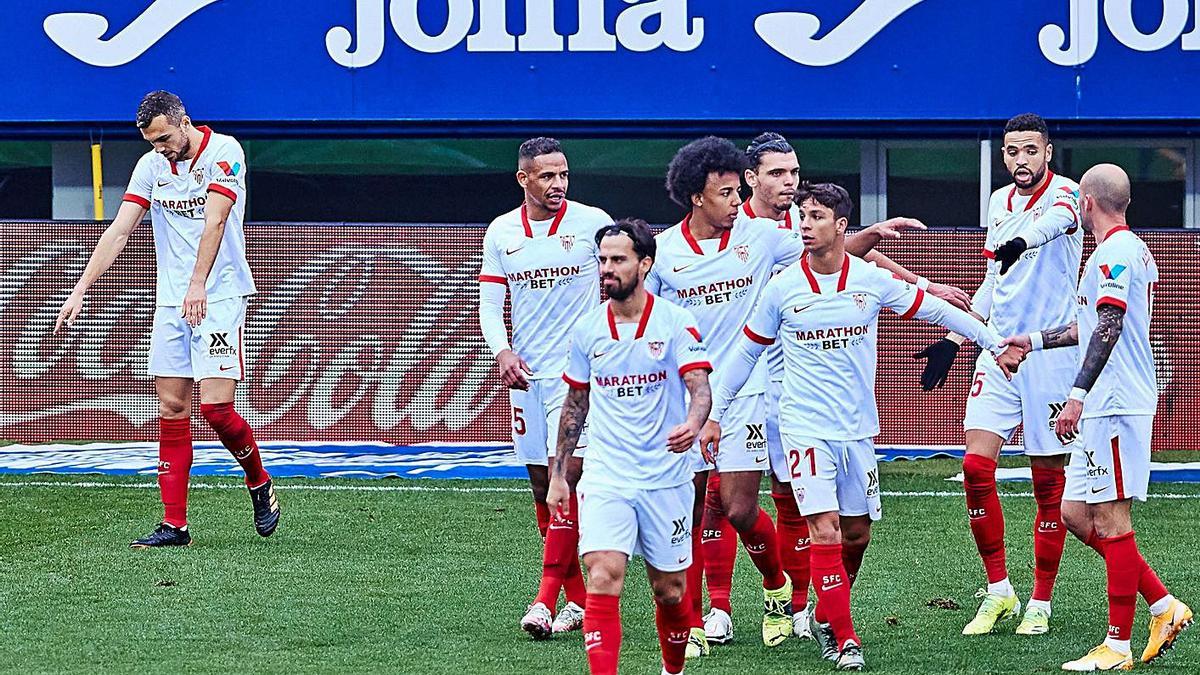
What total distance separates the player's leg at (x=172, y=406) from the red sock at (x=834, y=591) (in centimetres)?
399

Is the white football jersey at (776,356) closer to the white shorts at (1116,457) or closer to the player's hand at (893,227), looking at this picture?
the player's hand at (893,227)

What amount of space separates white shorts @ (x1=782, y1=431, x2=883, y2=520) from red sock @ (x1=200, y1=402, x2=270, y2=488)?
3495 mm

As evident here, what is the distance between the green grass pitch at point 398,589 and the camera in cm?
672

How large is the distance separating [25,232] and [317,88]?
2481 mm

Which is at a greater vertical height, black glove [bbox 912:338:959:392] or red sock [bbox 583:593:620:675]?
black glove [bbox 912:338:959:392]

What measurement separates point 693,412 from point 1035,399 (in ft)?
8.01

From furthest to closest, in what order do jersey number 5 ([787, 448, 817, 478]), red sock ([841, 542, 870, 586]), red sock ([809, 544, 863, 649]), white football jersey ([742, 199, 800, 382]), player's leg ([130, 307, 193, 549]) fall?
1. player's leg ([130, 307, 193, 549])
2. white football jersey ([742, 199, 800, 382])
3. red sock ([841, 542, 870, 586])
4. jersey number 5 ([787, 448, 817, 478])
5. red sock ([809, 544, 863, 649])

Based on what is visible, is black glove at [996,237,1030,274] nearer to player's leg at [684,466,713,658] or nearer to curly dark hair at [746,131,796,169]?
curly dark hair at [746,131,796,169]

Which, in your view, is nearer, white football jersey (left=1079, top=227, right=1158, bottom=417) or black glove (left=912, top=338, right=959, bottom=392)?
white football jersey (left=1079, top=227, right=1158, bottom=417)

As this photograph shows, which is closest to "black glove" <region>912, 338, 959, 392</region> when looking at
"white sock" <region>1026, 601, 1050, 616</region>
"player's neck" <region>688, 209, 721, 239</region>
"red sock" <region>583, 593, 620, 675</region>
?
"white sock" <region>1026, 601, 1050, 616</region>

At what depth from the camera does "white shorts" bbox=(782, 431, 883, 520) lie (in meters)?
6.59

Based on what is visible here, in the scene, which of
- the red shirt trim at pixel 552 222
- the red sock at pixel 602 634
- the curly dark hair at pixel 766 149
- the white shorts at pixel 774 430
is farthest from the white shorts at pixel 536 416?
the red sock at pixel 602 634

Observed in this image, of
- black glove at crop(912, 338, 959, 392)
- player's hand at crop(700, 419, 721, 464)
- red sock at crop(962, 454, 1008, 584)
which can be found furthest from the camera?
black glove at crop(912, 338, 959, 392)

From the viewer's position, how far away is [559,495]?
19.5 feet
